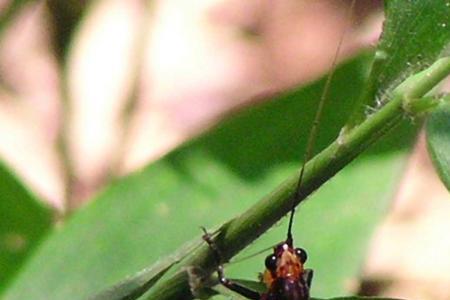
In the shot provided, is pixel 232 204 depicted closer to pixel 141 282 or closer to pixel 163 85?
pixel 141 282

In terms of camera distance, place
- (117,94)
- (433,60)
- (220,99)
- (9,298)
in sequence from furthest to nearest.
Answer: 1. (220,99)
2. (117,94)
3. (9,298)
4. (433,60)

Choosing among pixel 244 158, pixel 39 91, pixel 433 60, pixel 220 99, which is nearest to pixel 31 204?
pixel 244 158

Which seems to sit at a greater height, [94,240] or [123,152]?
[123,152]

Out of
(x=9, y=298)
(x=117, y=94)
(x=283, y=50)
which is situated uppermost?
(x=283, y=50)

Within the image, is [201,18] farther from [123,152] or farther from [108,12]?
[123,152]

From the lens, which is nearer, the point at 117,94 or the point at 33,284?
the point at 33,284

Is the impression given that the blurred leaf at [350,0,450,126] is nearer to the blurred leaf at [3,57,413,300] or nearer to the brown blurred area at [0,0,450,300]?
the blurred leaf at [3,57,413,300]

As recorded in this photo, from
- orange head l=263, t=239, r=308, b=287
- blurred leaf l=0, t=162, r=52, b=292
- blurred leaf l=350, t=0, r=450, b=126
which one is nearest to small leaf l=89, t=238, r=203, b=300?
blurred leaf l=350, t=0, r=450, b=126
